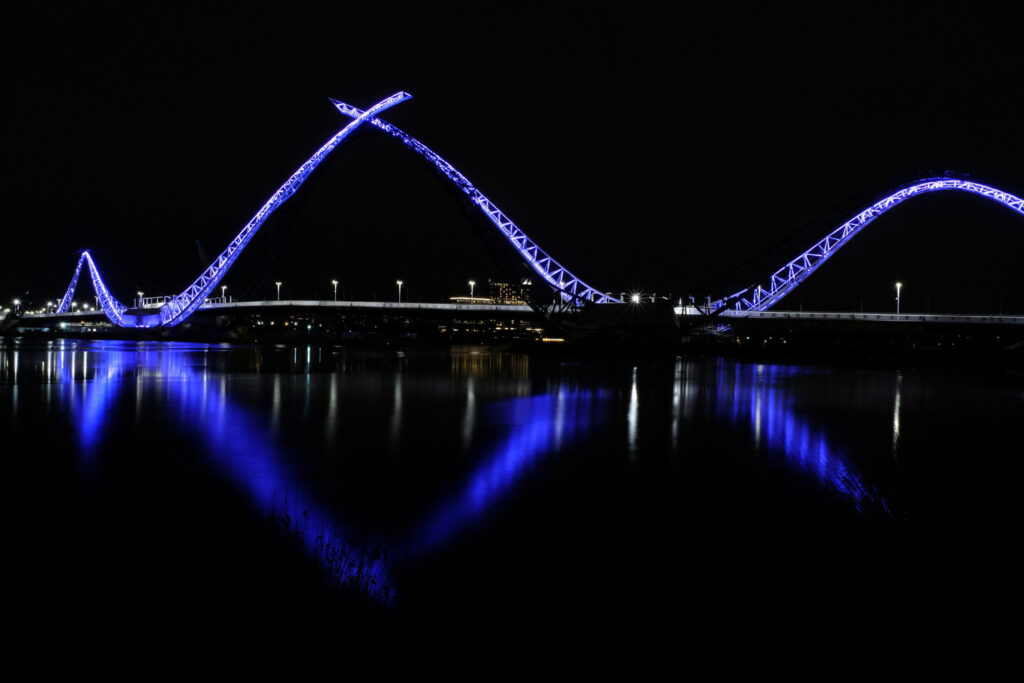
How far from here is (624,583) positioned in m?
5.67

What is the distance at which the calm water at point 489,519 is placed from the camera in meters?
5.19

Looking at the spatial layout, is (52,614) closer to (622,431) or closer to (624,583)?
(624,583)

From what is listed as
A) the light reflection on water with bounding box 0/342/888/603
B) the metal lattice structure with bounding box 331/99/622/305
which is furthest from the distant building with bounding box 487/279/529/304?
the light reflection on water with bounding box 0/342/888/603

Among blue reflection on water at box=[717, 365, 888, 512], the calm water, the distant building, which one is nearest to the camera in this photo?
the calm water


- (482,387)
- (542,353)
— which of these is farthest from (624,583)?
(542,353)

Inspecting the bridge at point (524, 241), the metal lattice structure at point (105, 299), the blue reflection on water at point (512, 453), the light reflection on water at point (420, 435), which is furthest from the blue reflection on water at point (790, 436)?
the metal lattice structure at point (105, 299)

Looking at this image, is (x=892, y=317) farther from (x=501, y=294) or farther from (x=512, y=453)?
(x=501, y=294)

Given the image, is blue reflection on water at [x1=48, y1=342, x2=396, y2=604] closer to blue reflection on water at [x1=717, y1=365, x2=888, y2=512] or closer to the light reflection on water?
the light reflection on water

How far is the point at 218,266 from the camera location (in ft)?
250

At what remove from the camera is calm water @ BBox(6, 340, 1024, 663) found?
5.19 meters

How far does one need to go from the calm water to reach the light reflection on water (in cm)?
7

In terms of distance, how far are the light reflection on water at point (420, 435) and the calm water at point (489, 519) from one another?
0.22 feet

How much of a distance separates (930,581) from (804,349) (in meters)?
48.6

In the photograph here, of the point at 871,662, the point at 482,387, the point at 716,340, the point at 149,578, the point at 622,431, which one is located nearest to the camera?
the point at 871,662
